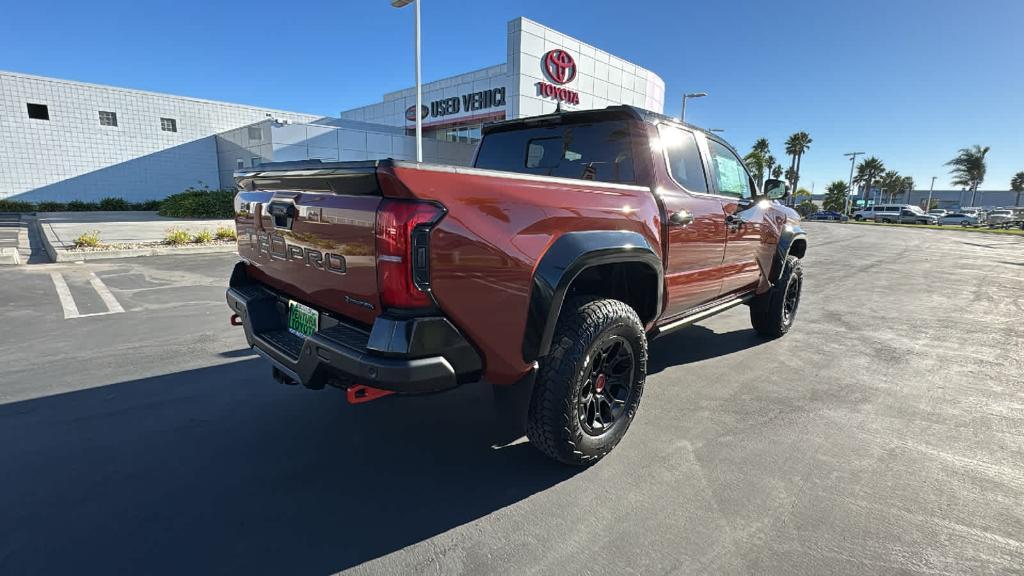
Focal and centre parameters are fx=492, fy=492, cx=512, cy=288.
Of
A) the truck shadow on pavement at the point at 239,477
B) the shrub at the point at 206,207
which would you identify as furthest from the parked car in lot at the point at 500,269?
the shrub at the point at 206,207

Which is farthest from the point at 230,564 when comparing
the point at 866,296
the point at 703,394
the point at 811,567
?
the point at 866,296

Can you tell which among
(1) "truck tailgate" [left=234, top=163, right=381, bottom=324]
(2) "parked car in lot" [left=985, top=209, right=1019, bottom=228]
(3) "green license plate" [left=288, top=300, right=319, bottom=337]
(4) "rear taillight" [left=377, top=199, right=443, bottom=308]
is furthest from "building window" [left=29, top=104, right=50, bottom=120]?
(2) "parked car in lot" [left=985, top=209, right=1019, bottom=228]

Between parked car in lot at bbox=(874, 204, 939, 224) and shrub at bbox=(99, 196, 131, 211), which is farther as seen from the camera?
parked car in lot at bbox=(874, 204, 939, 224)

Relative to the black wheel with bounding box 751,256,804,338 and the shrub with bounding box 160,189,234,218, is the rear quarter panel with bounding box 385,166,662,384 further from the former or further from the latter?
the shrub with bounding box 160,189,234,218

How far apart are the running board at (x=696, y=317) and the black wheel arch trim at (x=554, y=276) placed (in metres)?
1.05

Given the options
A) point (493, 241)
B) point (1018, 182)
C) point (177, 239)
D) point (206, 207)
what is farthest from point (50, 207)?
point (1018, 182)

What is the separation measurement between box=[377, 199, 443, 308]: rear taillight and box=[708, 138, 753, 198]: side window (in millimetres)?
2937

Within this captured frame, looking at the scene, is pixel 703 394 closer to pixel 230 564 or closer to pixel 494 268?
pixel 494 268

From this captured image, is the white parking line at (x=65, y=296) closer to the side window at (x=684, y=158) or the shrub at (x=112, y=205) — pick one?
the side window at (x=684, y=158)

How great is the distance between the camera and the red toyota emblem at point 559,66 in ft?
70.4

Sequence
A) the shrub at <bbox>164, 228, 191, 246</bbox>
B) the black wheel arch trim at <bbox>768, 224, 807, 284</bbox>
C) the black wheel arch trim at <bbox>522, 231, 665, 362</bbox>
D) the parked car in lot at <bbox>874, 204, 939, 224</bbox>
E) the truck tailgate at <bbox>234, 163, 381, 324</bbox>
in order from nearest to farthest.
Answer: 1. the truck tailgate at <bbox>234, 163, 381, 324</bbox>
2. the black wheel arch trim at <bbox>522, 231, 665, 362</bbox>
3. the black wheel arch trim at <bbox>768, 224, 807, 284</bbox>
4. the shrub at <bbox>164, 228, 191, 246</bbox>
5. the parked car in lot at <bbox>874, 204, 939, 224</bbox>

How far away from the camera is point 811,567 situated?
1990mm

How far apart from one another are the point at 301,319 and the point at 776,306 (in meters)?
4.54

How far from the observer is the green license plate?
2.50m
